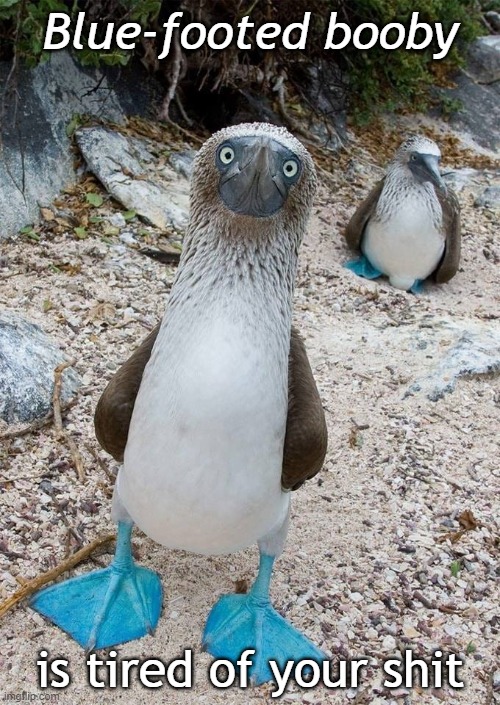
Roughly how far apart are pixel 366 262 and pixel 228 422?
4471mm

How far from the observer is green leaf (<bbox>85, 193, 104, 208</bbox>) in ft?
18.6

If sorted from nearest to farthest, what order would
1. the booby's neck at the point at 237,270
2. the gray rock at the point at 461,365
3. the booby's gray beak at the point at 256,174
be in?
1. the booby's gray beak at the point at 256,174
2. the booby's neck at the point at 237,270
3. the gray rock at the point at 461,365

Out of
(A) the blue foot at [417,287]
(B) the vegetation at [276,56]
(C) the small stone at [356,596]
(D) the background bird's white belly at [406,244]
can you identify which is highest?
(B) the vegetation at [276,56]

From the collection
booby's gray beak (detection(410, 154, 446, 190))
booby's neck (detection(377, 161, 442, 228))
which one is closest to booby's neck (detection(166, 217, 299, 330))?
booby's neck (detection(377, 161, 442, 228))

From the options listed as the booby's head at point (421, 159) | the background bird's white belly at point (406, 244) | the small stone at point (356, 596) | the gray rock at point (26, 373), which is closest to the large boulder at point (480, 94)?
the booby's head at point (421, 159)

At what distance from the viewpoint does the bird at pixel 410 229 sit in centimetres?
654

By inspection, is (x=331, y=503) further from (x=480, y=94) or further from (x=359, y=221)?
(x=480, y=94)

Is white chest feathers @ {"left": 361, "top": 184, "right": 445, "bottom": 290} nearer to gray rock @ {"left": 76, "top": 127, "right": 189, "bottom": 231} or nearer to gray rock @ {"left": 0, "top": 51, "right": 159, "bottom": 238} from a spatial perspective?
gray rock @ {"left": 76, "top": 127, "right": 189, "bottom": 231}

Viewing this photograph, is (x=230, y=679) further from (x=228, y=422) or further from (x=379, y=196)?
(x=379, y=196)

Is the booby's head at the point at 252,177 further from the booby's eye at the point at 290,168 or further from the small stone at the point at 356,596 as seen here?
the small stone at the point at 356,596

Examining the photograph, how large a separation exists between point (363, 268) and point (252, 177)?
4.34 m

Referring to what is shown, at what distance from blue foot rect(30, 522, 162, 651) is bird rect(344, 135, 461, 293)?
12.7 feet

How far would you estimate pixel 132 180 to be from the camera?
19.3ft

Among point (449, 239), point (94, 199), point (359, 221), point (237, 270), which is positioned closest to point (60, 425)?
point (237, 270)
